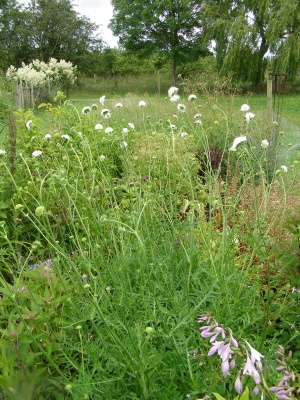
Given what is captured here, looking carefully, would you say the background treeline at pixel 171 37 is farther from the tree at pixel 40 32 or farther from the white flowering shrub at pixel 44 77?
the white flowering shrub at pixel 44 77

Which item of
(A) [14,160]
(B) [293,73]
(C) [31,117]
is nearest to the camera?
(A) [14,160]

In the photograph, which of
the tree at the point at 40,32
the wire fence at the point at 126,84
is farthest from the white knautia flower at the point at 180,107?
the tree at the point at 40,32

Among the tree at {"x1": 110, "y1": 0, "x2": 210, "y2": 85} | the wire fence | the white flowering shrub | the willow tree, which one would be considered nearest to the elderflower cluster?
the white flowering shrub

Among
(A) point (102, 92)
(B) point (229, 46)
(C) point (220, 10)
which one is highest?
(C) point (220, 10)

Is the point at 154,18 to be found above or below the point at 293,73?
above

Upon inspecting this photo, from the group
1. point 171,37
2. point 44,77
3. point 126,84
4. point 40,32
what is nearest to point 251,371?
point 44,77

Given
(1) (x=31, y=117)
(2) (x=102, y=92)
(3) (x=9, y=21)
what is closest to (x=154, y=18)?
(2) (x=102, y=92)

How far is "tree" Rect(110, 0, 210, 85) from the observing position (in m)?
28.0

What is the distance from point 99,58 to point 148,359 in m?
37.2

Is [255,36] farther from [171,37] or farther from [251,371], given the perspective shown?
[251,371]

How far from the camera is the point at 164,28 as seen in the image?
94.5 feet

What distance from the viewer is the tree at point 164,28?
28.0 metres

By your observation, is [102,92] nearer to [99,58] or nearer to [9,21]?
[99,58]

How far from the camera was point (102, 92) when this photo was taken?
29266 millimetres
